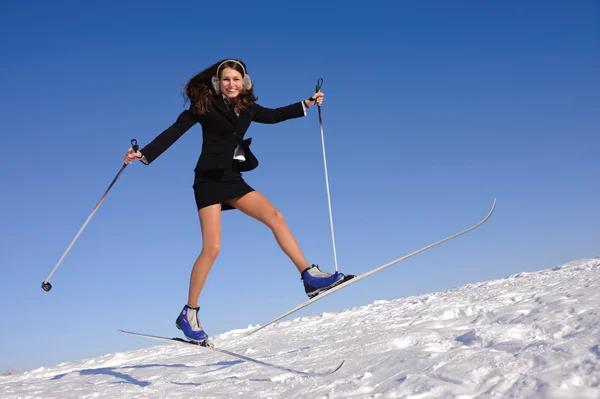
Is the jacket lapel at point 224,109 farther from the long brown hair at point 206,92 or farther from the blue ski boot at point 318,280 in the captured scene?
the blue ski boot at point 318,280

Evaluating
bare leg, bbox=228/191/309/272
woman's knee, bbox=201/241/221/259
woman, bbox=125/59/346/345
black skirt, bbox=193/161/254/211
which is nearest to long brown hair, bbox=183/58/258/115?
woman, bbox=125/59/346/345

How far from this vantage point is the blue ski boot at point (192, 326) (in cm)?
441

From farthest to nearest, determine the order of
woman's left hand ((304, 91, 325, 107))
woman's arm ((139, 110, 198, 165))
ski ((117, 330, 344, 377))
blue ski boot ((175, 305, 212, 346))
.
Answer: woman's left hand ((304, 91, 325, 107))
blue ski boot ((175, 305, 212, 346))
woman's arm ((139, 110, 198, 165))
ski ((117, 330, 344, 377))

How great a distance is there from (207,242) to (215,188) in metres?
0.44

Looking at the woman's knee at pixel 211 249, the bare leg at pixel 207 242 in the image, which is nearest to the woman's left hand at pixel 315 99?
the bare leg at pixel 207 242

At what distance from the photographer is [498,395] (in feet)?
8.17

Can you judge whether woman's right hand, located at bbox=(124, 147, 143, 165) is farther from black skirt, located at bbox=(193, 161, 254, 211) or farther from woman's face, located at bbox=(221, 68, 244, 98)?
woman's face, located at bbox=(221, 68, 244, 98)

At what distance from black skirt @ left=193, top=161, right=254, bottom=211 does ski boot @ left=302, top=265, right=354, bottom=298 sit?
2.81 feet

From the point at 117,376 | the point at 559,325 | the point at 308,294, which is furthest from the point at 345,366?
the point at 117,376

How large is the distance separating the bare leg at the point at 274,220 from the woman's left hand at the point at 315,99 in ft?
3.51

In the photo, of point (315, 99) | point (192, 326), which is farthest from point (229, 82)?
point (192, 326)

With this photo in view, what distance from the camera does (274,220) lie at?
172 inches

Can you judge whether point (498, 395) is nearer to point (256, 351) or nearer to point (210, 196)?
point (210, 196)

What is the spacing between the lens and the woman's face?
14.5 ft
